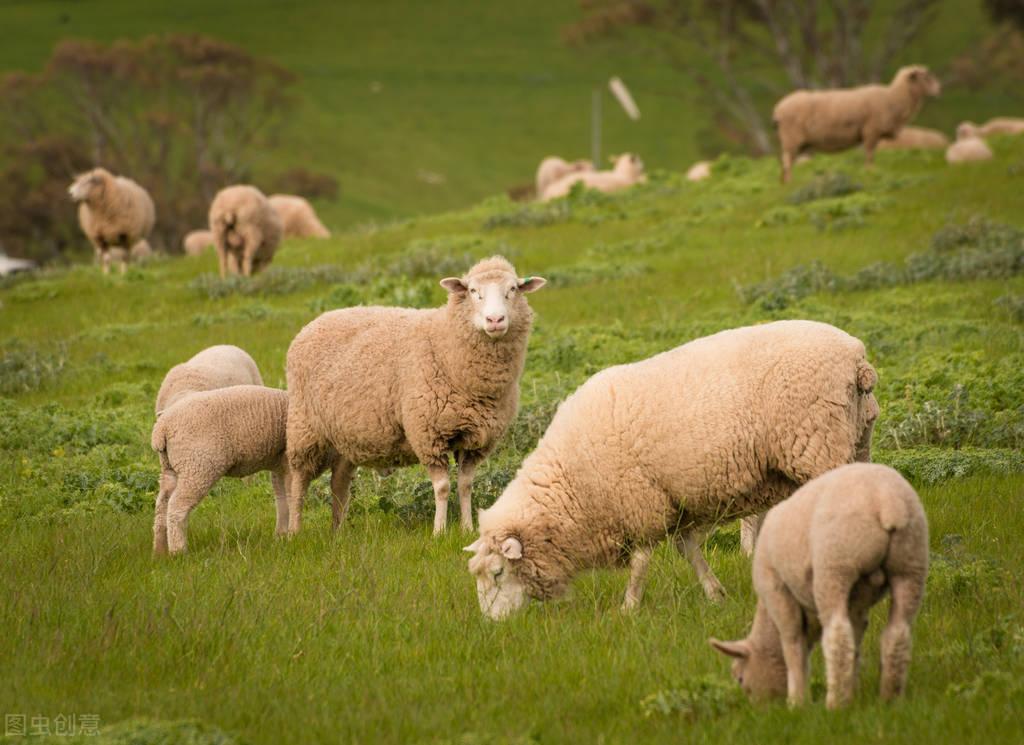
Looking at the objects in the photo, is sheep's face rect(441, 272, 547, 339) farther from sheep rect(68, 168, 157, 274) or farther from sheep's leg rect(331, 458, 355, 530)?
sheep rect(68, 168, 157, 274)

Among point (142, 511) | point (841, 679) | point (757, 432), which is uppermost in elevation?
point (757, 432)

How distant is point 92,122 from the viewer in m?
47.3

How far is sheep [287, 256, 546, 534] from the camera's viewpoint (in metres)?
9.16

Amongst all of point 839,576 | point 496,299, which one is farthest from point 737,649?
point 496,299

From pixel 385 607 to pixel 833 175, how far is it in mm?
16160

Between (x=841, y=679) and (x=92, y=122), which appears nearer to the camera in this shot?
(x=841, y=679)

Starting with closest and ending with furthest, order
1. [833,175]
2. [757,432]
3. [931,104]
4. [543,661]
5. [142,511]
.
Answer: [543,661]
[757,432]
[142,511]
[833,175]
[931,104]

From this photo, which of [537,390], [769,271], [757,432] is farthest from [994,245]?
[757,432]

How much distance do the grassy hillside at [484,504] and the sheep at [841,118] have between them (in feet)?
9.84

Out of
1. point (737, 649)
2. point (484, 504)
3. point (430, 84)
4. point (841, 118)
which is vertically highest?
point (430, 84)

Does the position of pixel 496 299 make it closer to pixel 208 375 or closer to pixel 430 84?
pixel 208 375

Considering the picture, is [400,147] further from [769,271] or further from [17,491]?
[17,491]

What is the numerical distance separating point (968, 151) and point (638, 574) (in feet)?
68.7

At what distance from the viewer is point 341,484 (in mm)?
10086
